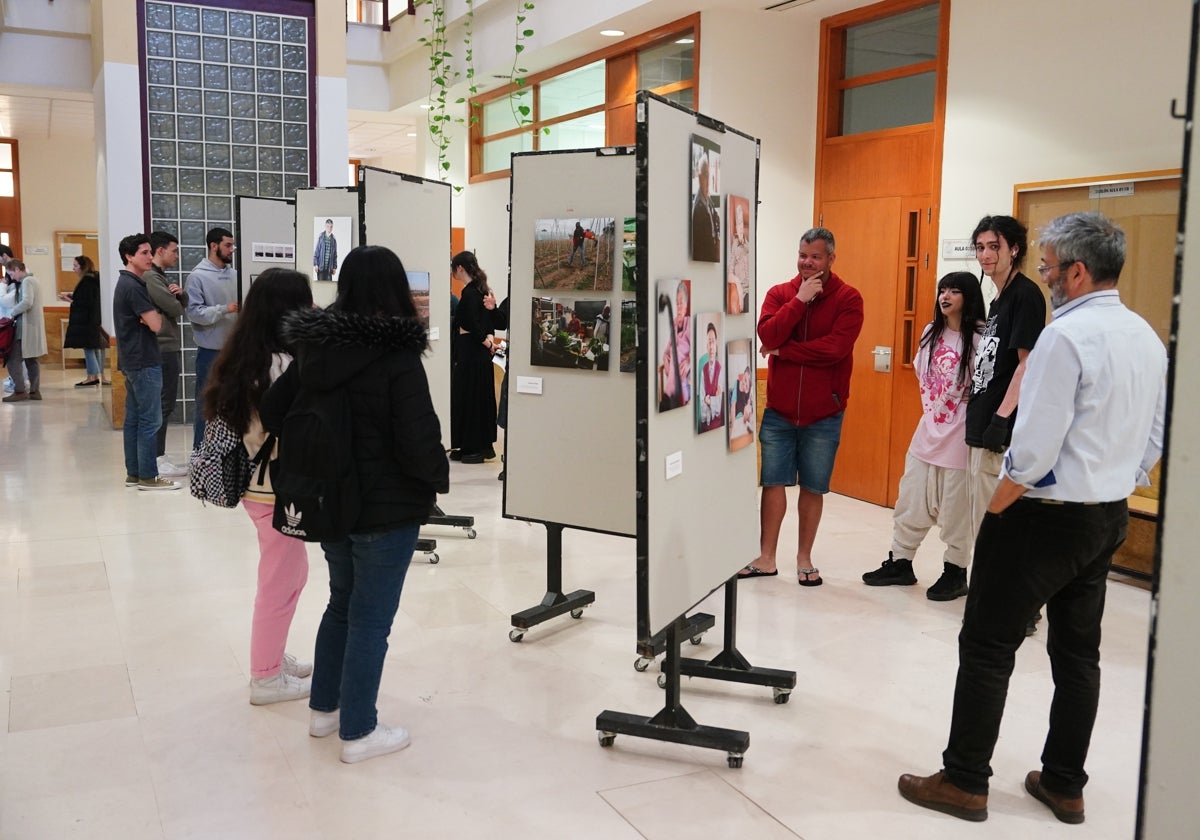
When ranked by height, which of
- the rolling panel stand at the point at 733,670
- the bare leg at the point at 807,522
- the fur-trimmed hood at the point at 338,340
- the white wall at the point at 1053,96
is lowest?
the rolling panel stand at the point at 733,670

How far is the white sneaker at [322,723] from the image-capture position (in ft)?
10.7

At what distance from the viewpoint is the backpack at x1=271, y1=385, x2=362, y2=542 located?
2.76 m

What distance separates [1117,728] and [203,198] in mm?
8526

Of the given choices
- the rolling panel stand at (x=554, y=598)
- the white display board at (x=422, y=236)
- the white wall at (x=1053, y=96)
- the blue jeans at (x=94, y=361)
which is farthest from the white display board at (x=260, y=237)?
the blue jeans at (x=94, y=361)

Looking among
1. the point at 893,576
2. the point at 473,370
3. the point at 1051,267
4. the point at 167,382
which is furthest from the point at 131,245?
the point at 1051,267

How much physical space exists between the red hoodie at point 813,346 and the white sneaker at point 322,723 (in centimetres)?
253

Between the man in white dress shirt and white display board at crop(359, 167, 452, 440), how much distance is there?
2912 millimetres

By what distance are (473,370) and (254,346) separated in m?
4.69

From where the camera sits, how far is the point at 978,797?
2.82m

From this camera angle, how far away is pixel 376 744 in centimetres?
312

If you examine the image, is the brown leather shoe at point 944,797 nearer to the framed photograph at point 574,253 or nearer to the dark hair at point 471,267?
the framed photograph at point 574,253

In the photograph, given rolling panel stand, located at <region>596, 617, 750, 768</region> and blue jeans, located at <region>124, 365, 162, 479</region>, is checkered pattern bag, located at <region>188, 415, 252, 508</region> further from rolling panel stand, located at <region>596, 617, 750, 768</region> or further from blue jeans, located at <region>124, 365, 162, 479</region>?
blue jeans, located at <region>124, 365, 162, 479</region>

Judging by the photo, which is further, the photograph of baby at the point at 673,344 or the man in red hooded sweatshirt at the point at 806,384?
the man in red hooded sweatshirt at the point at 806,384

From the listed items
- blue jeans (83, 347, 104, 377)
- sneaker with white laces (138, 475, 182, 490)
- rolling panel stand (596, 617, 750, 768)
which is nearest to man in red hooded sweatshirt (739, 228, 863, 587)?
rolling panel stand (596, 617, 750, 768)
